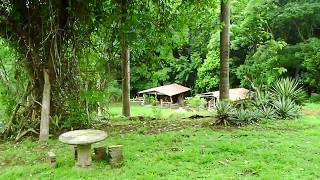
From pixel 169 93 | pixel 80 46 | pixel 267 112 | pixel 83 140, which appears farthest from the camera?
pixel 169 93

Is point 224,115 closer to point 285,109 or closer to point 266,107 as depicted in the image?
point 266,107

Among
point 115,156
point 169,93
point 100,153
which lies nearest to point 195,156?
point 115,156

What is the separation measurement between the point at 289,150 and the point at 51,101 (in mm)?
5119

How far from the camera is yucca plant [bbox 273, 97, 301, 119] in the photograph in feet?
33.7

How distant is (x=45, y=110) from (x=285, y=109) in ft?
19.4

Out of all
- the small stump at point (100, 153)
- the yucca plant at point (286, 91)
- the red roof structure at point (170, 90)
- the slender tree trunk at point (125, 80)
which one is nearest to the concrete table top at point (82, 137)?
the small stump at point (100, 153)

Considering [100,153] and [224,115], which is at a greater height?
[224,115]

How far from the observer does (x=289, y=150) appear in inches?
259

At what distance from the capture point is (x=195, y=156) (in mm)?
6250

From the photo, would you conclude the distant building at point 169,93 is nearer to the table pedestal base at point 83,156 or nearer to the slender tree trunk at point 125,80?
the slender tree trunk at point 125,80

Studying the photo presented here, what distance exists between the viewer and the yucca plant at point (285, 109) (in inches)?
404

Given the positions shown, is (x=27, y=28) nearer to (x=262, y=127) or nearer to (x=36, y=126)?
(x=36, y=126)

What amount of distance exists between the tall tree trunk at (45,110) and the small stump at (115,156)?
2.70 m

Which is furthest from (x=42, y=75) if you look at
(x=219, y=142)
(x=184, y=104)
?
(x=184, y=104)
